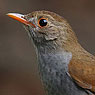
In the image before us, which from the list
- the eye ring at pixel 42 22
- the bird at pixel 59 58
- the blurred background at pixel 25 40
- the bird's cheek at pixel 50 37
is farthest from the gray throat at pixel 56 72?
the blurred background at pixel 25 40

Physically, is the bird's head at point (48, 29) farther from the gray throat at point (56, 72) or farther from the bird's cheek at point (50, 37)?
the gray throat at point (56, 72)

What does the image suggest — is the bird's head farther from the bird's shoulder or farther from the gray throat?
the bird's shoulder

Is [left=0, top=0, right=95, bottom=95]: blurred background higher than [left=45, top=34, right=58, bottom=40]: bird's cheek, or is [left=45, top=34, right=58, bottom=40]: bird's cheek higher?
[left=45, top=34, right=58, bottom=40]: bird's cheek

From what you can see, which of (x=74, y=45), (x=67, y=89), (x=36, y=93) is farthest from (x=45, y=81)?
(x=36, y=93)

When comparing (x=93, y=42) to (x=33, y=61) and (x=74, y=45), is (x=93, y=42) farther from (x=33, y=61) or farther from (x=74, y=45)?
(x=74, y=45)

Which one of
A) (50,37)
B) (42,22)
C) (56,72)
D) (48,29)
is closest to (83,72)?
(56,72)

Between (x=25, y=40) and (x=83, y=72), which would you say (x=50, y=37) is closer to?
(x=83, y=72)

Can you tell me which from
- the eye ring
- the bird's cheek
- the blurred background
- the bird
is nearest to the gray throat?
the bird
